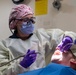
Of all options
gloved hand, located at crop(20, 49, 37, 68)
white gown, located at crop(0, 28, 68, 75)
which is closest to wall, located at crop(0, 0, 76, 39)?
white gown, located at crop(0, 28, 68, 75)

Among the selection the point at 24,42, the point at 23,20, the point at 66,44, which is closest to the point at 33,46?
the point at 24,42

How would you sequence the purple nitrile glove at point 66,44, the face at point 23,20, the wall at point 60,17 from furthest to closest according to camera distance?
1. the wall at point 60,17
2. the face at point 23,20
3. the purple nitrile glove at point 66,44

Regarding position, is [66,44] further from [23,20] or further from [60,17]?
[60,17]

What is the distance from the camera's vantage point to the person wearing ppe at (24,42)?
137cm

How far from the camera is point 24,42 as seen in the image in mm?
1470

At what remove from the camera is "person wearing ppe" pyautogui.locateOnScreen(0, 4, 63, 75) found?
1366 millimetres

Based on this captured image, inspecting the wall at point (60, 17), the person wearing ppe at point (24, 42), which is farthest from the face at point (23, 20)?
the wall at point (60, 17)

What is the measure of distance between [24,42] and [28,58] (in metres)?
0.27

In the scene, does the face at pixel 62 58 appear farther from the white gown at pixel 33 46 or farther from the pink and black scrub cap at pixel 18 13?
the pink and black scrub cap at pixel 18 13

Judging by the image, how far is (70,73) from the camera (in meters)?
0.77

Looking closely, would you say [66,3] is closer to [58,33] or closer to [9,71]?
[58,33]

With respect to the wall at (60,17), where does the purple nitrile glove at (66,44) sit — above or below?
below

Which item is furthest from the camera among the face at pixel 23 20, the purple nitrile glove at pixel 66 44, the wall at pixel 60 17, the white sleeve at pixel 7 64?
the wall at pixel 60 17

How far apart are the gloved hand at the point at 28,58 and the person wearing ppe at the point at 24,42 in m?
0.05
